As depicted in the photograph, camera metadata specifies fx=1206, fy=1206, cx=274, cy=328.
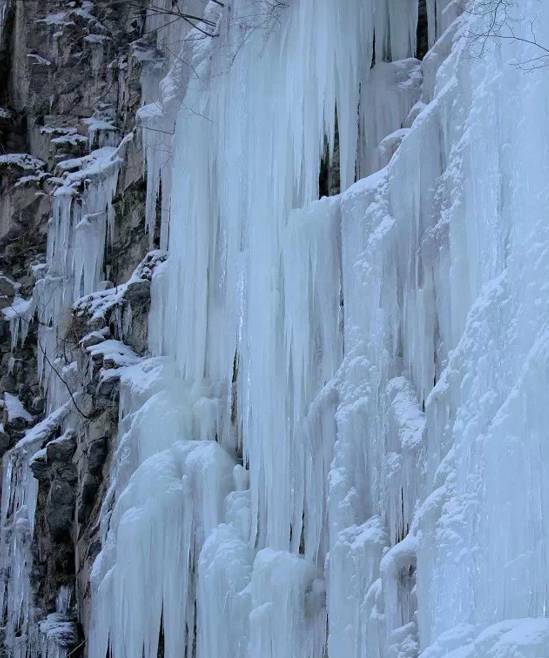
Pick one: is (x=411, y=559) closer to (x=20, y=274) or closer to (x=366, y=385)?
(x=366, y=385)

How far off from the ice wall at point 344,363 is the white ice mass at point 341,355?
0.06 feet

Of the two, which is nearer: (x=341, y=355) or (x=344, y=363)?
(x=344, y=363)

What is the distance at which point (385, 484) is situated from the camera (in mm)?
6715

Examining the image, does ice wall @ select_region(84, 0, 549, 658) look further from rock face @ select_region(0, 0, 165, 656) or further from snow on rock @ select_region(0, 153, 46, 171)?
snow on rock @ select_region(0, 153, 46, 171)

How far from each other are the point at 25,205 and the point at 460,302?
29.6 feet

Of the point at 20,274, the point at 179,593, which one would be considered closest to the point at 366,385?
the point at 179,593

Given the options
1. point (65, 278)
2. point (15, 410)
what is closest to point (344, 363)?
point (65, 278)

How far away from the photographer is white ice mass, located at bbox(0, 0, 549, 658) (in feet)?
17.4

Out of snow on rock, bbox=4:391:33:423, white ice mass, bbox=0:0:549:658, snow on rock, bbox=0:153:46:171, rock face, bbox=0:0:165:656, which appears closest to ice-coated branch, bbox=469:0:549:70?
white ice mass, bbox=0:0:549:658

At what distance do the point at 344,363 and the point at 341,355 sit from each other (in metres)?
0.44

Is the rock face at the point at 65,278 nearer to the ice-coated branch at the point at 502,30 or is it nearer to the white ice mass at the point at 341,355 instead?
the white ice mass at the point at 341,355

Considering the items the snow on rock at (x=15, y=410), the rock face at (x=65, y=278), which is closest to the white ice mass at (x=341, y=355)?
the rock face at (x=65, y=278)

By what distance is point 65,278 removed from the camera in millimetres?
13289

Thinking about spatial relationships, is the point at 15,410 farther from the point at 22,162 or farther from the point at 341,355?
the point at 341,355
